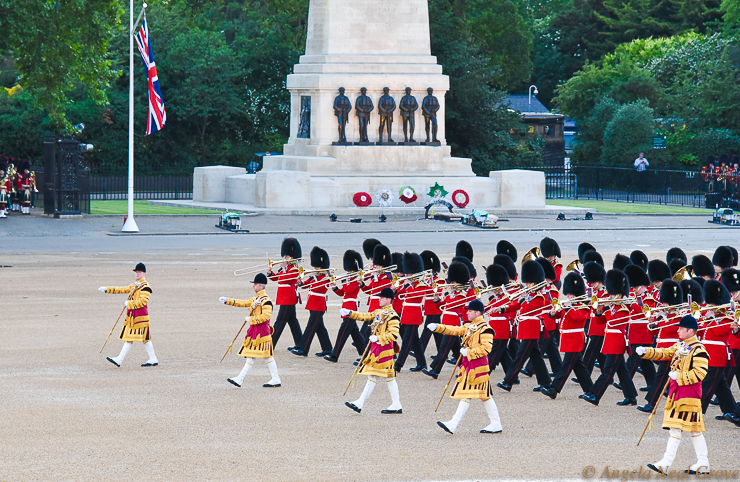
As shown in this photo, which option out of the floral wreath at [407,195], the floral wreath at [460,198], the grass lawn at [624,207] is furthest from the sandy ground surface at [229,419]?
the grass lawn at [624,207]

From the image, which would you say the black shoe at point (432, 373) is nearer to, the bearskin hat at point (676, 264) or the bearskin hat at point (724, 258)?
the bearskin hat at point (676, 264)

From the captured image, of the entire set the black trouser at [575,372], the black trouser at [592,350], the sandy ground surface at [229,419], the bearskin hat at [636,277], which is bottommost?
the sandy ground surface at [229,419]

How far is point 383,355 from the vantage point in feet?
37.8

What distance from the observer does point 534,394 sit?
12.9 m

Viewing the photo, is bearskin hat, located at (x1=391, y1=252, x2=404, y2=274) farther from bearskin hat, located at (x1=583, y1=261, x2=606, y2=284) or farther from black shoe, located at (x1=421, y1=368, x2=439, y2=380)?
bearskin hat, located at (x1=583, y1=261, x2=606, y2=284)

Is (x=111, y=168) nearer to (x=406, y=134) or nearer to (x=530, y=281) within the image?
(x=406, y=134)

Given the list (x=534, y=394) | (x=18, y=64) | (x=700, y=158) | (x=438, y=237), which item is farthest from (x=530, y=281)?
(x=700, y=158)

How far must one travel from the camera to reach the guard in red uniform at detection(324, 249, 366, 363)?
14414mm

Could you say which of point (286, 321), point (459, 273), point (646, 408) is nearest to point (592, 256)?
point (459, 273)

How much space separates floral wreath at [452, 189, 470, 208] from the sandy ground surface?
19.9 metres

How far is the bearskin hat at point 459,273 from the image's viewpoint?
539 inches

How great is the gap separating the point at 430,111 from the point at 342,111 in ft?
9.99

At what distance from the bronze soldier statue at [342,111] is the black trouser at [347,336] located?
24130mm

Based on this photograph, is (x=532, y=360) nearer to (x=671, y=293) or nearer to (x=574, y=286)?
(x=574, y=286)
